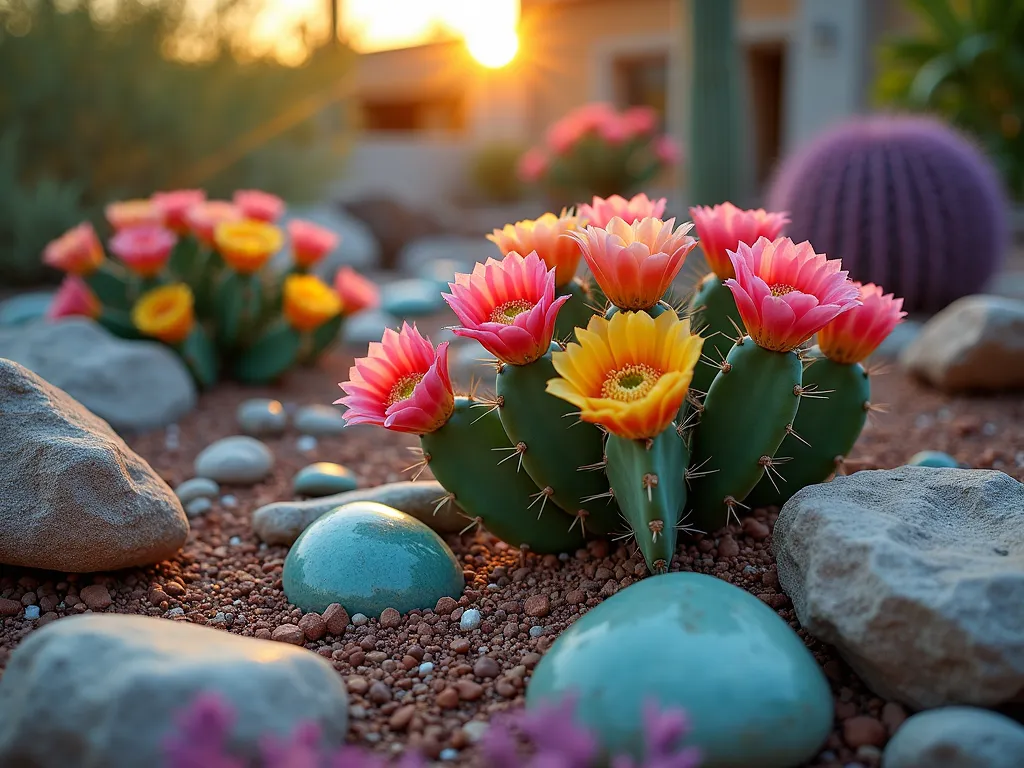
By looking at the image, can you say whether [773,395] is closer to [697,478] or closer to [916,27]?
[697,478]

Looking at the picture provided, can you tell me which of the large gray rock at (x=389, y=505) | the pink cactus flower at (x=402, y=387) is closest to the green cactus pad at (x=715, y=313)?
the pink cactus flower at (x=402, y=387)

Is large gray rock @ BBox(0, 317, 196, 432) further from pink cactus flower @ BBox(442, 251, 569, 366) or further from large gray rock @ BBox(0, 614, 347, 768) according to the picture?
large gray rock @ BBox(0, 614, 347, 768)

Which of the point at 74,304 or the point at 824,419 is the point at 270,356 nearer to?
the point at 74,304

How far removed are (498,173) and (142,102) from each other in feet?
29.7

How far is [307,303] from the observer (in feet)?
15.2

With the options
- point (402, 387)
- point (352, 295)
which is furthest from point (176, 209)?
point (402, 387)

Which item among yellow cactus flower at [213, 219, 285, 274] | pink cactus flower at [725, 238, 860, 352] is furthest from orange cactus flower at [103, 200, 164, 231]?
pink cactus flower at [725, 238, 860, 352]

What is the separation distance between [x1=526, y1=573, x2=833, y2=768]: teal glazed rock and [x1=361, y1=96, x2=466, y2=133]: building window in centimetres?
2118

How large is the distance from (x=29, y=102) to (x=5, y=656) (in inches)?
247

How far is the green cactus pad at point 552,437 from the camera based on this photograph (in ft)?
6.86

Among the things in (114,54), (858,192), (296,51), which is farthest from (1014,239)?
(114,54)

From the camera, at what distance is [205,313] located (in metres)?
4.82

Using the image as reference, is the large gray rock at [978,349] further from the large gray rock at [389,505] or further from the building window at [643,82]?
the building window at [643,82]

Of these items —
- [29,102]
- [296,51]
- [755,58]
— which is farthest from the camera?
[755,58]
